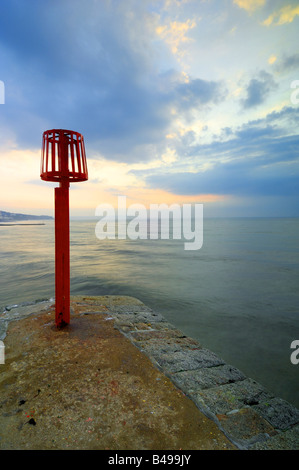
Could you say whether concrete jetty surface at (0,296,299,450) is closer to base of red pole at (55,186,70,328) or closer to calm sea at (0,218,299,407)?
base of red pole at (55,186,70,328)

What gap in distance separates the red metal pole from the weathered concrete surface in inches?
23.6

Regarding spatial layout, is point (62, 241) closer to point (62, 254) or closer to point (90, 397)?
point (62, 254)

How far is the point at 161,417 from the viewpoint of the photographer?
295cm

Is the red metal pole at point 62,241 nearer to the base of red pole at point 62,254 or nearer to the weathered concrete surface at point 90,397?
the base of red pole at point 62,254

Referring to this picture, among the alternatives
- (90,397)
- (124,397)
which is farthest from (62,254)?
(124,397)

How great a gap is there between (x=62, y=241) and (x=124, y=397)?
9.88 ft


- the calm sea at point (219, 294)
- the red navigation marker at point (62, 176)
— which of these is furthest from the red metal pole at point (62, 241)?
the calm sea at point (219, 294)

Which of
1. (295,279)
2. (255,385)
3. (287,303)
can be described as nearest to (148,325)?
(255,385)

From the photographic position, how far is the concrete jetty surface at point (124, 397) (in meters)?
2.67

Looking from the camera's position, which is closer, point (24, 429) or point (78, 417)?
point (24, 429)

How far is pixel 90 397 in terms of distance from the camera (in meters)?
3.26

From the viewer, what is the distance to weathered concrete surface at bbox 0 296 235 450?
2.64 m
